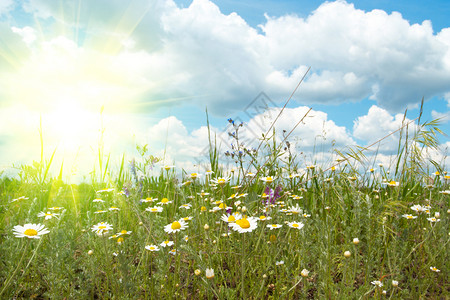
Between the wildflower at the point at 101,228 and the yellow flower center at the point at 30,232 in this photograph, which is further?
the wildflower at the point at 101,228

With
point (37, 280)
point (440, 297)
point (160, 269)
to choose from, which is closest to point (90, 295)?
point (37, 280)

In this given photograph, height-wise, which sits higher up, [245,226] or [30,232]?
[245,226]

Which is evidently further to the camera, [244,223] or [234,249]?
[234,249]

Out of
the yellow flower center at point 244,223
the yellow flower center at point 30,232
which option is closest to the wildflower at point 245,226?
the yellow flower center at point 244,223

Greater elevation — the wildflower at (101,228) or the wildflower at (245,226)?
the wildflower at (245,226)

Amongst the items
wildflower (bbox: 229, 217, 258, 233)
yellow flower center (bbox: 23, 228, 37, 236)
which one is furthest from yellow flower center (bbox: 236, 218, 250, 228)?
yellow flower center (bbox: 23, 228, 37, 236)

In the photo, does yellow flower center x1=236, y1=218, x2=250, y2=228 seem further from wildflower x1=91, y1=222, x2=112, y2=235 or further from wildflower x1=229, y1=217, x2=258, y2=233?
wildflower x1=91, y1=222, x2=112, y2=235

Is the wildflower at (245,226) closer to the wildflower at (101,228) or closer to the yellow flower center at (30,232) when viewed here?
the wildflower at (101,228)

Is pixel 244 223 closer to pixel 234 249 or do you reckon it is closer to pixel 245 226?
pixel 245 226

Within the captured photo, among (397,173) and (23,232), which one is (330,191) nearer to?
(397,173)

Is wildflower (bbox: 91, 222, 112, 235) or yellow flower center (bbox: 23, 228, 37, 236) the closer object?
yellow flower center (bbox: 23, 228, 37, 236)

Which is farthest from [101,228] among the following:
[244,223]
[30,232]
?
[244,223]

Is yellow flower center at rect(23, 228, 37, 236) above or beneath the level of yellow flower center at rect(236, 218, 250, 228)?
Answer: beneath

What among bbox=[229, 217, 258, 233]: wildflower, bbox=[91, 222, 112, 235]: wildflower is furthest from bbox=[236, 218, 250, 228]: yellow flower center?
bbox=[91, 222, 112, 235]: wildflower
